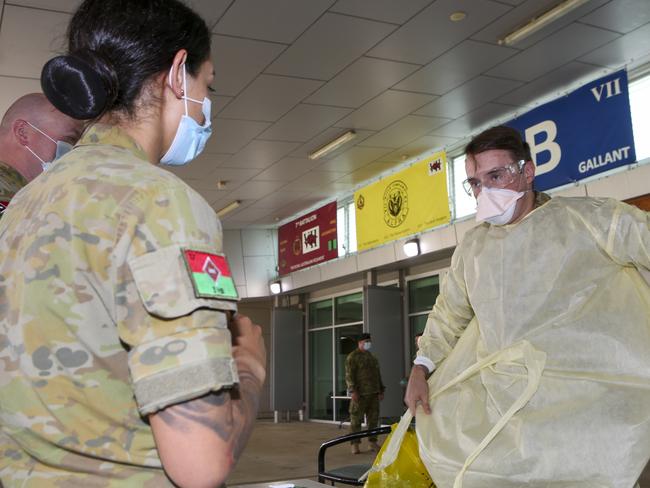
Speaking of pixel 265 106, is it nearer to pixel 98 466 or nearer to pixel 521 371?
pixel 521 371

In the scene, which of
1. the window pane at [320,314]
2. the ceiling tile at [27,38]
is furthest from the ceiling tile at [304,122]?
the window pane at [320,314]

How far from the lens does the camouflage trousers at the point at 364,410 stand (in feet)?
31.2

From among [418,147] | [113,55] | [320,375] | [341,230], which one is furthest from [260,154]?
[113,55]

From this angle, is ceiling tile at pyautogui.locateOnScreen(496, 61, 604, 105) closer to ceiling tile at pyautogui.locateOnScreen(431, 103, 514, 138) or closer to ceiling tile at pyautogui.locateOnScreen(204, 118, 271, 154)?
ceiling tile at pyautogui.locateOnScreen(431, 103, 514, 138)

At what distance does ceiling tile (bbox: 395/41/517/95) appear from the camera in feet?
21.2

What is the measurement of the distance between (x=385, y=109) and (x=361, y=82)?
0.90 m

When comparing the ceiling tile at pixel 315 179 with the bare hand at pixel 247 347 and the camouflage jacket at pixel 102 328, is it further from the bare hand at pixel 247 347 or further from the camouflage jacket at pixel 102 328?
the camouflage jacket at pixel 102 328

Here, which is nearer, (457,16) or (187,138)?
(187,138)

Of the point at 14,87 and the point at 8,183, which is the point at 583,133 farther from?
the point at 14,87

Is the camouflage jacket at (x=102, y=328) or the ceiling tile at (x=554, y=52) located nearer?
the camouflage jacket at (x=102, y=328)

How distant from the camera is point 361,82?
715 cm

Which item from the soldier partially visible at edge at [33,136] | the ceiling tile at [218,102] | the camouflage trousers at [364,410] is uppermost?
the ceiling tile at [218,102]

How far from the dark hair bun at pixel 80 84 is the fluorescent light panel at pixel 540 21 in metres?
5.34

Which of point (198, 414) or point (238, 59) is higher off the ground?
point (238, 59)
